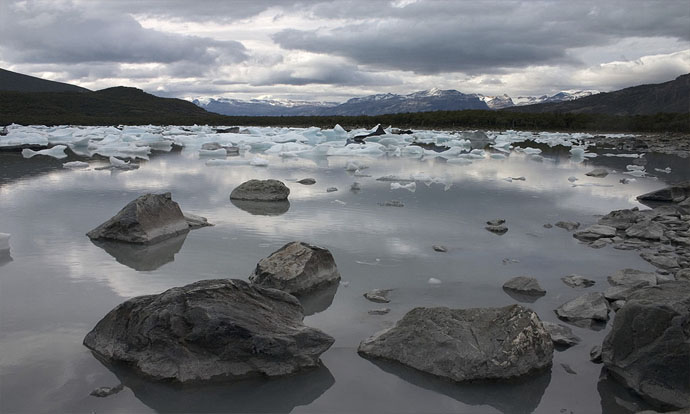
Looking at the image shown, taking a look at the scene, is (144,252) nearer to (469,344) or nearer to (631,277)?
(469,344)

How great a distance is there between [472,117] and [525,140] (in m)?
14.9

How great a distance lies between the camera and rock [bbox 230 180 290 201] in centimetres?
866

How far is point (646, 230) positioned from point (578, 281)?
7.64ft

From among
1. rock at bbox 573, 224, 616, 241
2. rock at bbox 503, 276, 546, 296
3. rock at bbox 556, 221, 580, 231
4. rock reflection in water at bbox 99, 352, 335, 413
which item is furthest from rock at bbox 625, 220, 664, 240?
rock reflection in water at bbox 99, 352, 335, 413

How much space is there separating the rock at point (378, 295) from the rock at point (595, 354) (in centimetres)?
151

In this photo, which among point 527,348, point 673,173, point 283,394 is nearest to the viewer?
point 283,394

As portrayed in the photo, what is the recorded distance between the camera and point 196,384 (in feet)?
10.0

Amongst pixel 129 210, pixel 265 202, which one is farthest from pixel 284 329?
pixel 265 202

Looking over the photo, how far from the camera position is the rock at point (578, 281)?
4784mm

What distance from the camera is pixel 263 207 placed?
816cm

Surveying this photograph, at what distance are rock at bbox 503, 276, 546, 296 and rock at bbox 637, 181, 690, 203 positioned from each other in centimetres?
629

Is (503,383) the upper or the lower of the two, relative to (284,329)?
lower

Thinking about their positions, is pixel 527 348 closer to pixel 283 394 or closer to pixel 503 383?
pixel 503 383

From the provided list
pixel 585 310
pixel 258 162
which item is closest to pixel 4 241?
pixel 585 310
